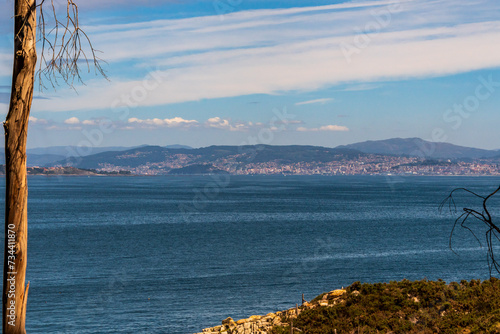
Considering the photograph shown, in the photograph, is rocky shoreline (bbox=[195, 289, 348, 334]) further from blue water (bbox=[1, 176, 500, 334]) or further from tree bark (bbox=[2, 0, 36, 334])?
blue water (bbox=[1, 176, 500, 334])

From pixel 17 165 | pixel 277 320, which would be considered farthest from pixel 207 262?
pixel 17 165

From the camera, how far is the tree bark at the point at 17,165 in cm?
543

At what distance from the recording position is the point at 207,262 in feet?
207

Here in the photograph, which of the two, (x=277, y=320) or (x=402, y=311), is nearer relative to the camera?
(x=402, y=311)

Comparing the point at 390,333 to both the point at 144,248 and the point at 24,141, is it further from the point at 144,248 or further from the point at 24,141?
the point at 144,248

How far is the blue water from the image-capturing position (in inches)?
1666

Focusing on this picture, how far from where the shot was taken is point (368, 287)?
781 inches

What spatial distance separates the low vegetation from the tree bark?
12549mm

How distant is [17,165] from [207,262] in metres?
58.9

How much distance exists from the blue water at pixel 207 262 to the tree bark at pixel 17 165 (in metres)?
32.8

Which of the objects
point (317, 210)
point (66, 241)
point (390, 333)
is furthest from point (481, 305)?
point (317, 210)

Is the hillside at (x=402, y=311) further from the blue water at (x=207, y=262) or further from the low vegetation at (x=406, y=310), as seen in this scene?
the blue water at (x=207, y=262)

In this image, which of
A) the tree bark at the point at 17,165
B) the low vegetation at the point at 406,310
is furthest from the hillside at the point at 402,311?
the tree bark at the point at 17,165

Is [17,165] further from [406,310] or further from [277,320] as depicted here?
[277,320]
